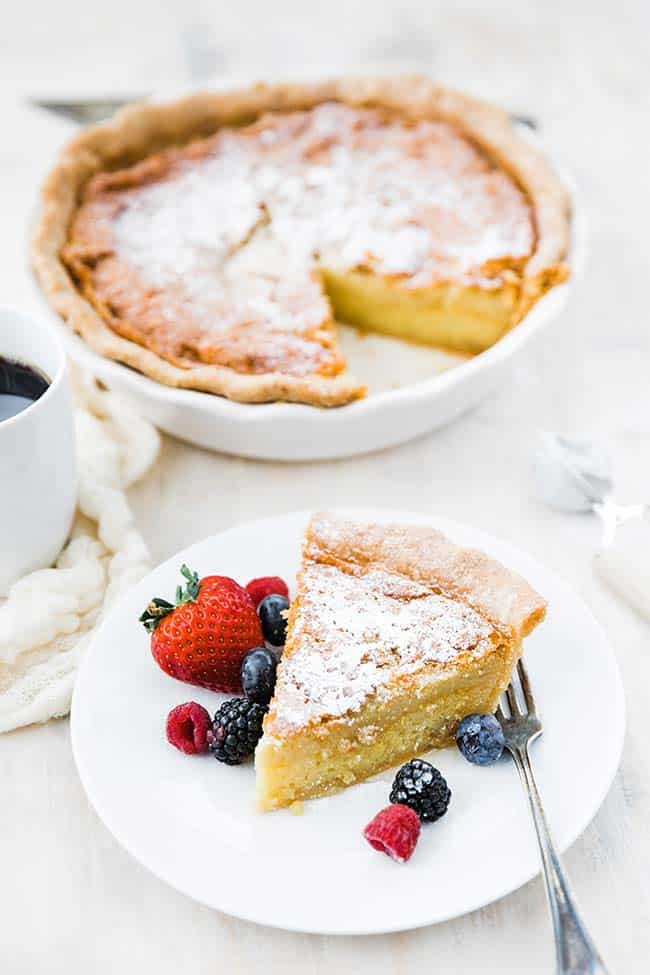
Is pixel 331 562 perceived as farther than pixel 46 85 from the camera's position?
No

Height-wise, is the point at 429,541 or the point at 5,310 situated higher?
the point at 5,310

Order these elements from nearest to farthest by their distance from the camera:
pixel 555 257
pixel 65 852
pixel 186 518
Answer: pixel 65 852 < pixel 186 518 < pixel 555 257

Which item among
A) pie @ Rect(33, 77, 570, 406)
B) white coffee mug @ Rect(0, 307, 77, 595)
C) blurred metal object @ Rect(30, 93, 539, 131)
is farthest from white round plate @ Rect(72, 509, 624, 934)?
blurred metal object @ Rect(30, 93, 539, 131)

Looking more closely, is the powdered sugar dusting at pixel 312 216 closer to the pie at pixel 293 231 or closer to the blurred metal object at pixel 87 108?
the pie at pixel 293 231

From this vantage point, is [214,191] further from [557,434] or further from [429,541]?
[429,541]

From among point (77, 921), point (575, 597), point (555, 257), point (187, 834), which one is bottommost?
point (77, 921)

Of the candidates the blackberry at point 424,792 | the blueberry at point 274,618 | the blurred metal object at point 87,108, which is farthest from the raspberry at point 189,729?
the blurred metal object at point 87,108

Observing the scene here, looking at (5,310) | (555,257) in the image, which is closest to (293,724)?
(5,310)

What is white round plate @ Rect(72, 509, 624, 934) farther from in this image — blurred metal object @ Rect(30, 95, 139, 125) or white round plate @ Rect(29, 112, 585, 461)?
blurred metal object @ Rect(30, 95, 139, 125)
